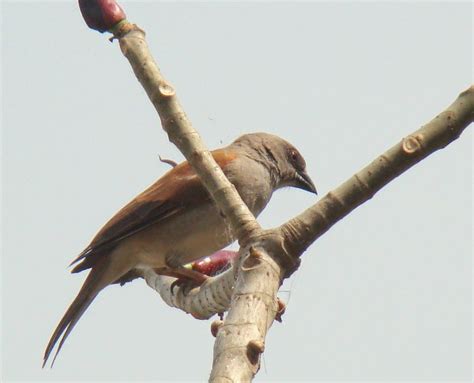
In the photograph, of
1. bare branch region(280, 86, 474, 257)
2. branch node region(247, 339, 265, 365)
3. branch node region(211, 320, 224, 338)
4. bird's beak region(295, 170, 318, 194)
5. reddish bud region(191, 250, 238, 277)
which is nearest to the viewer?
branch node region(247, 339, 265, 365)

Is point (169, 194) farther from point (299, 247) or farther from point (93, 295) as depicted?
point (299, 247)

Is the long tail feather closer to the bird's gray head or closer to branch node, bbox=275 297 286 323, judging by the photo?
the bird's gray head

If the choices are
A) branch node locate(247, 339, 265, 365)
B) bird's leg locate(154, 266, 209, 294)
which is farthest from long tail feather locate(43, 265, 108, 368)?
branch node locate(247, 339, 265, 365)

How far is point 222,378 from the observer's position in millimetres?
2803

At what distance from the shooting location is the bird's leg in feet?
19.9

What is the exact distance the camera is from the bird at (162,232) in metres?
6.77

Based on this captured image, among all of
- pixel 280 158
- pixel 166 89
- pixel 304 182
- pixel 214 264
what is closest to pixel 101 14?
pixel 166 89

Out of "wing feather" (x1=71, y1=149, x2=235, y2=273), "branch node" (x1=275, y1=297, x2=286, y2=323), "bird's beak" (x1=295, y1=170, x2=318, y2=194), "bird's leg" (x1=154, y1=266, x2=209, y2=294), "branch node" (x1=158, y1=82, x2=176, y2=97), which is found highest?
"bird's beak" (x1=295, y1=170, x2=318, y2=194)

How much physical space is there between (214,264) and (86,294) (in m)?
1.02

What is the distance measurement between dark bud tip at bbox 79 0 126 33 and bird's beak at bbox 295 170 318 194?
3950 mm

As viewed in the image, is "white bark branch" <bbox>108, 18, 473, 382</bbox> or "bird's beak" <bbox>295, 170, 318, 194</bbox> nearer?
"white bark branch" <bbox>108, 18, 473, 382</bbox>

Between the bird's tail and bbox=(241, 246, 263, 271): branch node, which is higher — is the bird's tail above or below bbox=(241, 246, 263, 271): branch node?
above

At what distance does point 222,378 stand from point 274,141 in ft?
17.5

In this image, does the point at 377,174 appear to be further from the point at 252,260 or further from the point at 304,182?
the point at 304,182
